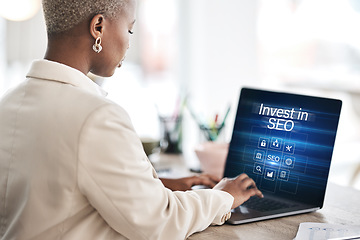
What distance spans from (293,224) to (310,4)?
278 centimetres

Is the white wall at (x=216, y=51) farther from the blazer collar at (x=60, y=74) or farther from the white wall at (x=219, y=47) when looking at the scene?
the blazer collar at (x=60, y=74)

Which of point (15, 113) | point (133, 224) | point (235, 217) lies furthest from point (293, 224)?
point (15, 113)

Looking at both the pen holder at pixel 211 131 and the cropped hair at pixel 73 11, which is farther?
the pen holder at pixel 211 131

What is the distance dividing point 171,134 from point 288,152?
85cm

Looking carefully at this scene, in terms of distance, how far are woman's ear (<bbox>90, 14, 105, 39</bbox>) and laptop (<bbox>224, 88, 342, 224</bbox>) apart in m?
0.55

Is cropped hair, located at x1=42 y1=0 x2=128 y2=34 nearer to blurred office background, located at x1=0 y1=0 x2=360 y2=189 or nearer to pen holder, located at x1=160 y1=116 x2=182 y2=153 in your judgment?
pen holder, located at x1=160 y1=116 x2=182 y2=153

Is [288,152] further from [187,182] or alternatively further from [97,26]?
[97,26]

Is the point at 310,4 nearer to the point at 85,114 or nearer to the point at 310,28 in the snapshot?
the point at 310,28

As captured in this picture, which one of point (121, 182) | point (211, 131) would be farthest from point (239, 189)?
point (211, 131)

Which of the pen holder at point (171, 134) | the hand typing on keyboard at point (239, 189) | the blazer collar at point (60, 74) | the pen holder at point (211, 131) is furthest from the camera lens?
the pen holder at point (171, 134)

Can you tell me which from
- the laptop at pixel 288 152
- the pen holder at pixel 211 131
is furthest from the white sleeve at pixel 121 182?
the pen holder at pixel 211 131

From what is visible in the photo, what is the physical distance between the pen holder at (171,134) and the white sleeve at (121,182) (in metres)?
1.09

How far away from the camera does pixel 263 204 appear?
1.30 meters

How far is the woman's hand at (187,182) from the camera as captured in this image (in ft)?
4.50
